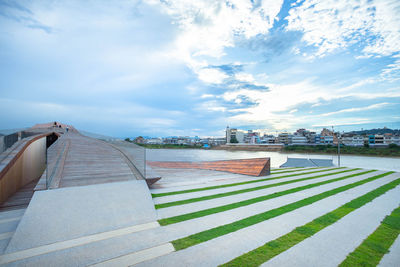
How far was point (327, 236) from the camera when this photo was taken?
3227mm

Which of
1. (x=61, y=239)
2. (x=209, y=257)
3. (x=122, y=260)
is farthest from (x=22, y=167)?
(x=209, y=257)

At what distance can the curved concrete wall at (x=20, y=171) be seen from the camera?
17.7ft

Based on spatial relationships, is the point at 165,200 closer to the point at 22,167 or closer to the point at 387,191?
the point at 22,167

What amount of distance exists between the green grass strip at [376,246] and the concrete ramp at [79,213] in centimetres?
344

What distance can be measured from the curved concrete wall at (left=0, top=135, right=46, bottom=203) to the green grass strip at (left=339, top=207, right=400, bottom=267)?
8.25 metres

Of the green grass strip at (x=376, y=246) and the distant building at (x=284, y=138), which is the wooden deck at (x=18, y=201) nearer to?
the green grass strip at (x=376, y=246)

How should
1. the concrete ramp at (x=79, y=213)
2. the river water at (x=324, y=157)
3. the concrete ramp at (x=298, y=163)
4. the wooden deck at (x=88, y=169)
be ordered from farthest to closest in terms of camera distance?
the river water at (x=324, y=157) < the concrete ramp at (x=298, y=163) < the wooden deck at (x=88, y=169) < the concrete ramp at (x=79, y=213)

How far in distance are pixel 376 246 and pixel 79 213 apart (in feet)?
17.7

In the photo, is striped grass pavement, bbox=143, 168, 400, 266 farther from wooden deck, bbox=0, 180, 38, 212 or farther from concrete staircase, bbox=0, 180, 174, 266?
wooden deck, bbox=0, 180, 38, 212

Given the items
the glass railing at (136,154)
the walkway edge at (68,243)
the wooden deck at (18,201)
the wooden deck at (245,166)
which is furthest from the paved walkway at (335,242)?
the wooden deck at (18,201)

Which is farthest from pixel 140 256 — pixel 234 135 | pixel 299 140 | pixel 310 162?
pixel 234 135

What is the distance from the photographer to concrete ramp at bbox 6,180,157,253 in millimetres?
2971

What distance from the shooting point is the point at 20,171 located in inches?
283

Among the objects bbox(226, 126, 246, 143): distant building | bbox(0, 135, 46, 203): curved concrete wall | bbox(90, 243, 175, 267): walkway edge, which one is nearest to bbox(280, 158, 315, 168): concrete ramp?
bbox(90, 243, 175, 267): walkway edge
